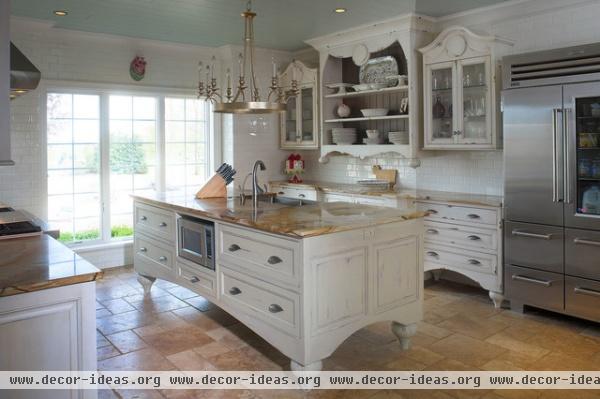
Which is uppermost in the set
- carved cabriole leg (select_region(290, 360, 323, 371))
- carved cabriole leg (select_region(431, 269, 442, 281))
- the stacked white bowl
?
the stacked white bowl

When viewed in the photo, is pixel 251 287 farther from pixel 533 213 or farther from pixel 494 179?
pixel 494 179

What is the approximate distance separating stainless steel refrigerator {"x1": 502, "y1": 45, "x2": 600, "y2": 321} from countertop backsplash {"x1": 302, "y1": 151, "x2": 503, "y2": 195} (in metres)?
0.76

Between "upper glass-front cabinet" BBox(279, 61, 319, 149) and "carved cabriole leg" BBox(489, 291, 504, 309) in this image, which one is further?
"upper glass-front cabinet" BBox(279, 61, 319, 149)

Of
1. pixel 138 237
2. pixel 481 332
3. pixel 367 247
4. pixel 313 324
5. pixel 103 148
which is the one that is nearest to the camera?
pixel 313 324

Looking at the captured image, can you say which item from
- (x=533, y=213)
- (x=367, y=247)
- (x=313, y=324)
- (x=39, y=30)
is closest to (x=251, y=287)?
(x=313, y=324)

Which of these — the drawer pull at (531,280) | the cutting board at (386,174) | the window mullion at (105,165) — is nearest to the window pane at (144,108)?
the window mullion at (105,165)

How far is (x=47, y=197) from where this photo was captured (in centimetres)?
538

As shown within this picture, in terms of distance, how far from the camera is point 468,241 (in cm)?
447

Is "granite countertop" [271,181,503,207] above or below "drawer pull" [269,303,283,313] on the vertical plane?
above

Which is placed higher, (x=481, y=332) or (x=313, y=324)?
(x=313, y=324)

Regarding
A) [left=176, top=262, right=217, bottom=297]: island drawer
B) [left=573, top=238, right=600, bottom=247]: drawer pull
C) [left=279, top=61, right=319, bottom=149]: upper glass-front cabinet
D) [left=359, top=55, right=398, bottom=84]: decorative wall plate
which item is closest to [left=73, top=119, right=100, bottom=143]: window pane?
[left=279, top=61, right=319, bottom=149]: upper glass-front cabinet

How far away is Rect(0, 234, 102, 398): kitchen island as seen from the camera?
6.37 ft

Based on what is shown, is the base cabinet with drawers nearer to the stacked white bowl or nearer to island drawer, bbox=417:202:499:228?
island drawer, bbox=417:202:499:228

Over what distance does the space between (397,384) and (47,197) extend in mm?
4246
